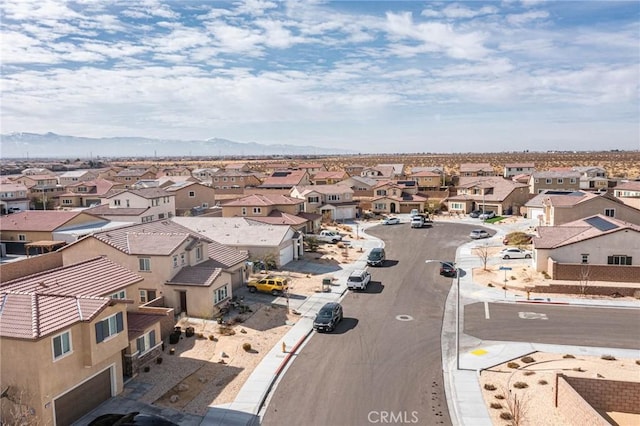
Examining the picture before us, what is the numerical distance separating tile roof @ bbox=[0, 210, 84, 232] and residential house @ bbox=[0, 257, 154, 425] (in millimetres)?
37092

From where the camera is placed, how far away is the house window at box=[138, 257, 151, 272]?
3841 centimetres

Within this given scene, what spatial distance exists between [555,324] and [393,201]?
201 ft

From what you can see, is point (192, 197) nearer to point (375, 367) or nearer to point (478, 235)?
point (478, 235)

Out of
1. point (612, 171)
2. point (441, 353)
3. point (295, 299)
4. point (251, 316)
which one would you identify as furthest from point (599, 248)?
point (612, 171)

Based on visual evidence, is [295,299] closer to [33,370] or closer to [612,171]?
[33,370]

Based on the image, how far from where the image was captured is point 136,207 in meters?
70.5

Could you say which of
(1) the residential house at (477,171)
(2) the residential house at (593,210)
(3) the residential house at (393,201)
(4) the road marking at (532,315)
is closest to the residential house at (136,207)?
(3) the residential house at (393,201)

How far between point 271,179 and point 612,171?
386 feet

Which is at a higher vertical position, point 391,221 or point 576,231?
point 576,231

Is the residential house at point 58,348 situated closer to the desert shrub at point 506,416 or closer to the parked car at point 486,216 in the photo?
the desert shrub at point 506,416

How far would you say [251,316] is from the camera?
3753 cm

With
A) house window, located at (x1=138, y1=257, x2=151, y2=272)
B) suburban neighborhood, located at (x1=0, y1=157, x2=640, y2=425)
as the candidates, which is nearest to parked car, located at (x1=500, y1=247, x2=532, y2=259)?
suburban neighborhood, located at (x1=0, y1=157, x2=640, y2=425)

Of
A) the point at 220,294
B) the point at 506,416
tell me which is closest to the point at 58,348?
the point at 220,294

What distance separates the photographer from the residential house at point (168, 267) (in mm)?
37125
